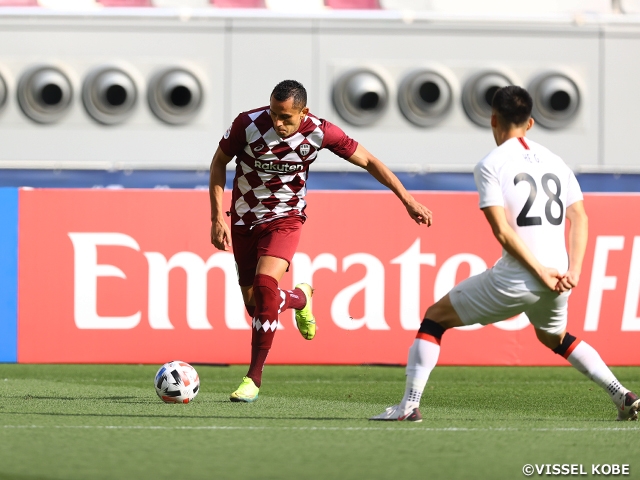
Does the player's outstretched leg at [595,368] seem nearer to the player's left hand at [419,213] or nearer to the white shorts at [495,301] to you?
the white shorts at [495,301]

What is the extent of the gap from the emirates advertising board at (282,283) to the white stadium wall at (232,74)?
923cm

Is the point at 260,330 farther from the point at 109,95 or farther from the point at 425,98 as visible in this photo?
the point at 425,98

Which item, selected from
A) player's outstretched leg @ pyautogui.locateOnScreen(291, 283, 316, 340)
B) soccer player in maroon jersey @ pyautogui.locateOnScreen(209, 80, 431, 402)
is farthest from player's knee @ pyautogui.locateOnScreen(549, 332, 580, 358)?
player's outstretched leg @ pyautogui.locateOnScreen(291, 283, 316, 340)

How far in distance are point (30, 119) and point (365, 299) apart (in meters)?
11.2

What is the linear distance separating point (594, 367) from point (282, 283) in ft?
15.9

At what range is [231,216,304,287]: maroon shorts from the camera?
26.3ft

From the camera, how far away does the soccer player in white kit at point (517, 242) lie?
6.02 m

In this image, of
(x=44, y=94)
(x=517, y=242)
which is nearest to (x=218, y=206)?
(x=517, y=242)

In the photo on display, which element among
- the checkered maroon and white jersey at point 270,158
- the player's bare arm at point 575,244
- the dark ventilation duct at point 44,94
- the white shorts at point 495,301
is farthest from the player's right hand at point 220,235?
the dark ventilation duct at point 44,94

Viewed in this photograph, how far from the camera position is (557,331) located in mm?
6410

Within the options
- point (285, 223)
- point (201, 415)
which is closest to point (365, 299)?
point (285, 223)

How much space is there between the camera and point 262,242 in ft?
26.5

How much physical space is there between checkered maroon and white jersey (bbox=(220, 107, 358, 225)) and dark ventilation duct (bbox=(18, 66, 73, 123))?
13.1 m

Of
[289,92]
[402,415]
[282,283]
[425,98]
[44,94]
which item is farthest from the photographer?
Answer: [425,98]
